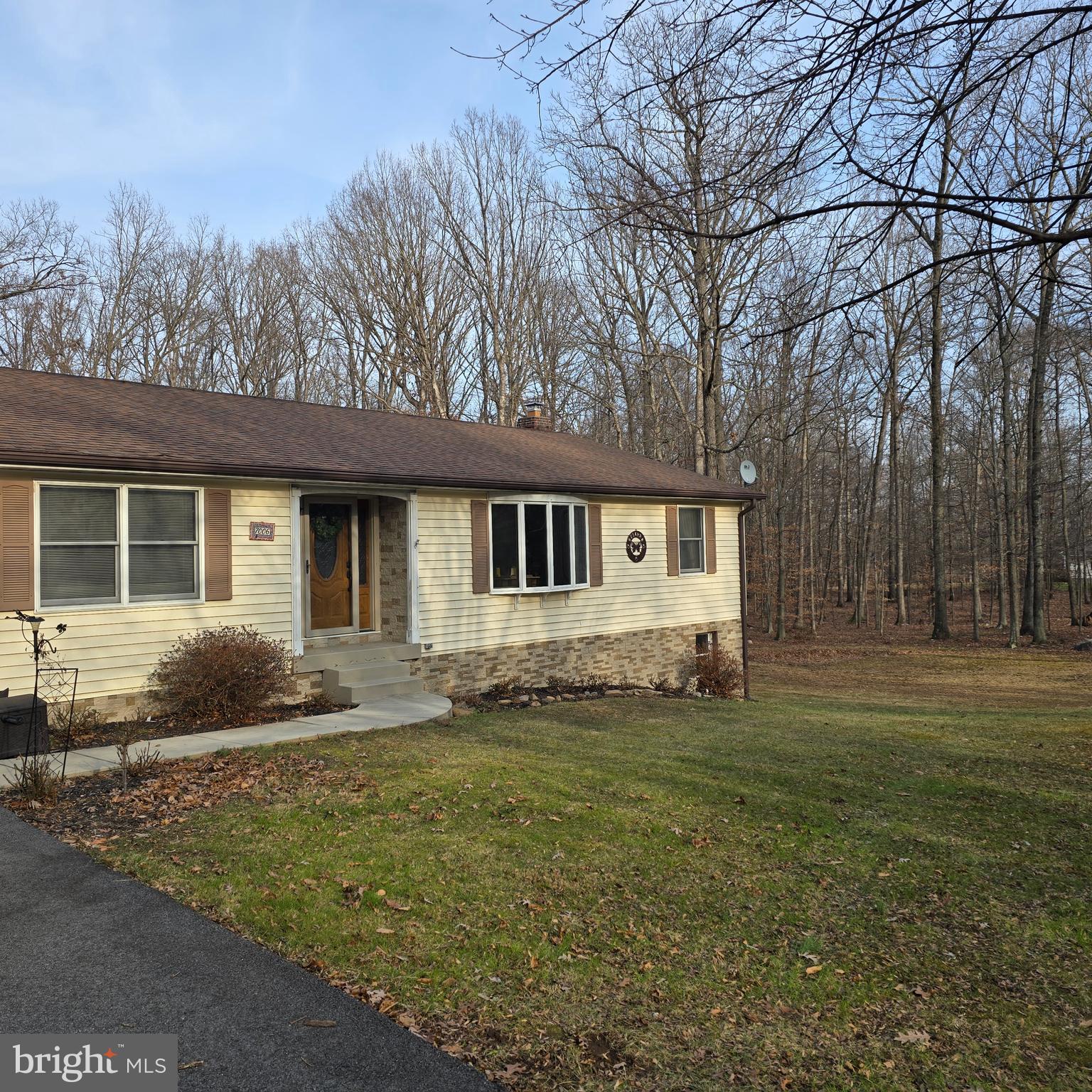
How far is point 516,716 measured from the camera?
10281 millimetres

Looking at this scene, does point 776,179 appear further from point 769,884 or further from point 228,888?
point 228,888

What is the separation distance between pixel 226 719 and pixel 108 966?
5606mm

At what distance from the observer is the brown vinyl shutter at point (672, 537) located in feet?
50.5

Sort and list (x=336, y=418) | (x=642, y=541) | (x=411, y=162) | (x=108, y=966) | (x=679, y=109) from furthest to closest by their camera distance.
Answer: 1. (x=411, y=162)
2. (x=642, y=541)
3. (x=336, y=418)
4. (x=679, y=109)
5. (x=108, y=966)

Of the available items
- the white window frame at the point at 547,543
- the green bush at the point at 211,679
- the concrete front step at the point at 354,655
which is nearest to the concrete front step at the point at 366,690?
the concrete front step at the point at 354,655

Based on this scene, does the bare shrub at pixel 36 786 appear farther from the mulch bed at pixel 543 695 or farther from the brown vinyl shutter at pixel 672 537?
the brown vinyl shutter at pixel 672 537

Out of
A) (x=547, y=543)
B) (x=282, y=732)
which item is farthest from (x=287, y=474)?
(x=547, y=543)

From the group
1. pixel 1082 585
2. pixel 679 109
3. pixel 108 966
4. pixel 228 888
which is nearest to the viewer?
pixel 108 966

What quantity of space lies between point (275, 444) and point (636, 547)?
673 centimetres

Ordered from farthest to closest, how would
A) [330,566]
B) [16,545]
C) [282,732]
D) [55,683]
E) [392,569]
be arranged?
1. [392,569]
2. [330,566]
3. [282,732]
4. [55,683]
5. [16,545]

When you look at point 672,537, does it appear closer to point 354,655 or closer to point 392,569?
point 392,569

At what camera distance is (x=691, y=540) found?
1609 centimetres

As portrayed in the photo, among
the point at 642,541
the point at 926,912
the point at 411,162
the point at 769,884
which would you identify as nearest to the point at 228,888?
the point at 769,884

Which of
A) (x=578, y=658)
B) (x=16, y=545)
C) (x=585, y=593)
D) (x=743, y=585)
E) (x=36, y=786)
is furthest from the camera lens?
(x=743, y=585)
